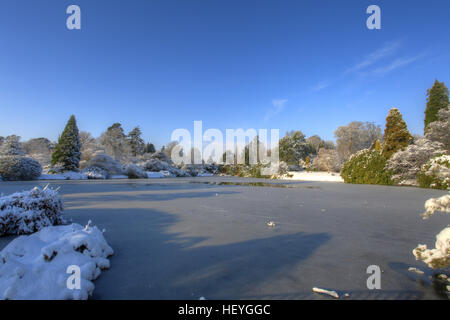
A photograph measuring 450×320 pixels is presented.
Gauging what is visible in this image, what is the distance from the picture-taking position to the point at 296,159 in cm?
3481

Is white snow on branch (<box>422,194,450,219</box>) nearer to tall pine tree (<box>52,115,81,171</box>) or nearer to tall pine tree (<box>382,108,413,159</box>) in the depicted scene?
tall pine tree (<box>382,108,413,159</box>)

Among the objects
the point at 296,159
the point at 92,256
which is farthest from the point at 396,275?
the point at 296,159

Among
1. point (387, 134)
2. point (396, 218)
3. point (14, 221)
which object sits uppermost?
point (387, 134)

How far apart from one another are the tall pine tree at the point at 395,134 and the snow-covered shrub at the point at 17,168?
25327 mm

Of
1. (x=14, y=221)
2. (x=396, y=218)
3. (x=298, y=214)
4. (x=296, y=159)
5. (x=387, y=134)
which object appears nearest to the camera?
(x=14, y=221)

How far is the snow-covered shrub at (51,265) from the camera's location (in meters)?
1.43

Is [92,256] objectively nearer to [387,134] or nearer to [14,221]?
[14,221]

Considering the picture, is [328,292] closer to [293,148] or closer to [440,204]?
[440,204]

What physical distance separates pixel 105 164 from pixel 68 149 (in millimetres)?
3411

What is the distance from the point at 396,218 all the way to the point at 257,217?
2664 millimetres

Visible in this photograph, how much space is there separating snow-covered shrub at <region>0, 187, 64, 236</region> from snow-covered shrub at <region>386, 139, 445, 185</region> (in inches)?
615

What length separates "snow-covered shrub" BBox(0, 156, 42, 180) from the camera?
1437cm

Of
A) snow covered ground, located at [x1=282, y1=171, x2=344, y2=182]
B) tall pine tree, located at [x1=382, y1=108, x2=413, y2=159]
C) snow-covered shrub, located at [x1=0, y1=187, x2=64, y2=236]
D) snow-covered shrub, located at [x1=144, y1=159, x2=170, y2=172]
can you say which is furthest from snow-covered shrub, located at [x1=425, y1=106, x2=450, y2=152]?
snow-covered shrub, located at [x1=144, y1=159, x2=170, y2=172]

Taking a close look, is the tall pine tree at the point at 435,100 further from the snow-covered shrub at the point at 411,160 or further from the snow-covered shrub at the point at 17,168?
the snow-covered shrub at the point at 17,168
